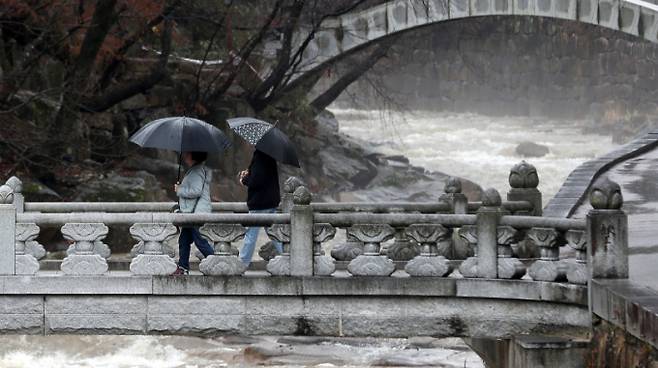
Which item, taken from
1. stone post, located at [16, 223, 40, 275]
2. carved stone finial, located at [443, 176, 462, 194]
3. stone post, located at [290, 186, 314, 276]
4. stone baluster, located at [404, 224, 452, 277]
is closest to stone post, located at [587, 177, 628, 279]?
stone baluster, located at [404, 224, 452, 277]

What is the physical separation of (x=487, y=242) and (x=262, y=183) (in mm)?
2501

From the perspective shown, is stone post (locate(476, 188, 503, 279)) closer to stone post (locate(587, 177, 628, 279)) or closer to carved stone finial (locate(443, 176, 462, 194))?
stone post (locate(587, 177, 628, 279))

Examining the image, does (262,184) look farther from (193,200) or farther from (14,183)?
(14,183)

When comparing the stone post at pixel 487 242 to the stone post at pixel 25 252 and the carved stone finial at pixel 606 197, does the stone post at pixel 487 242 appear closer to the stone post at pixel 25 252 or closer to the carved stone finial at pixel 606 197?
the carved stone finial at pixel 606 197

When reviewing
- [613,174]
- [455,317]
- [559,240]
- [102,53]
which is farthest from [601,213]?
[102,53]

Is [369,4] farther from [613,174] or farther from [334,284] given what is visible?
[334,284]

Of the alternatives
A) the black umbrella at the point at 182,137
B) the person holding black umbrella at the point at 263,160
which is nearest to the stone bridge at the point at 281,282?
the black umbrella at the point at 182,137

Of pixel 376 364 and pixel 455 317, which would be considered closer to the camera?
pixel 455 317

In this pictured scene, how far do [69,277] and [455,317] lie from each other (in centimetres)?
365

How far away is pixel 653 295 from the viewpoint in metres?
11.6

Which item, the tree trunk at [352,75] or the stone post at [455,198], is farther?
the tree trunk at [352,75]

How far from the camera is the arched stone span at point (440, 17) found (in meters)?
32.4

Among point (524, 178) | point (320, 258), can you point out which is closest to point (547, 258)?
point (320, 258)

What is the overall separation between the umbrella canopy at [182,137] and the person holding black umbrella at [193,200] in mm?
213
